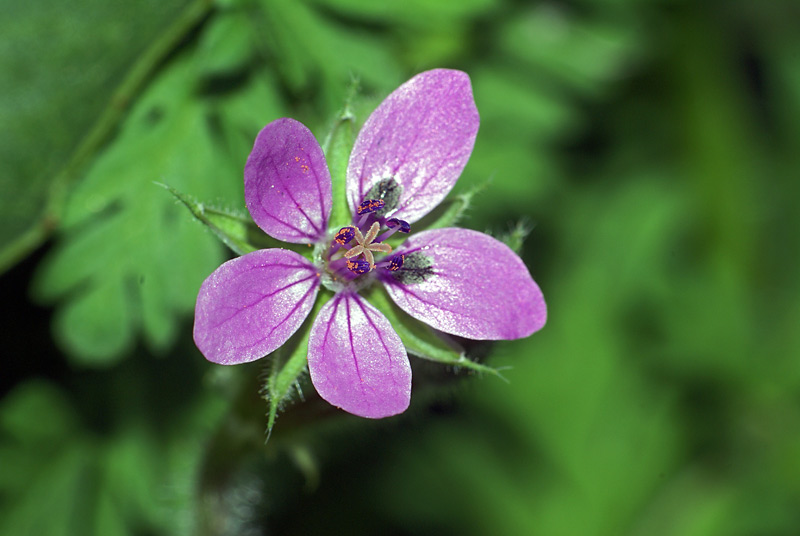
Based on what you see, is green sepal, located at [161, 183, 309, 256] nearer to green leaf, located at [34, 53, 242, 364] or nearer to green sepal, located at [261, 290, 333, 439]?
green sepal, located at [261, 290, 333, 439]

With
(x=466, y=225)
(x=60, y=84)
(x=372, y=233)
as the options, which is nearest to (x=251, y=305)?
(x=372, y=233)

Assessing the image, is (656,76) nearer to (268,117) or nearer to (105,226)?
(268,117)

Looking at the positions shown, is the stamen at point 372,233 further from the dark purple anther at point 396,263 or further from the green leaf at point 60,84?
the green leaf at point 60,84

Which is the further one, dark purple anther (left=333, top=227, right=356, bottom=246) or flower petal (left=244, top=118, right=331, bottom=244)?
dark purple anther (left=333, top=227, right=356, bottom=246)

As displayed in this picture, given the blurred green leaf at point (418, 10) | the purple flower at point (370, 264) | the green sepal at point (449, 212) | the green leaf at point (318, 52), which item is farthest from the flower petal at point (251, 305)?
the blurred green leaf at point (418, 10)

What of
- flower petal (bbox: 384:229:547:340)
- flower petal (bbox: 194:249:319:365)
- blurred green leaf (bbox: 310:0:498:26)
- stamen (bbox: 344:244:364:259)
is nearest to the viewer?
flower petal (bbox: 194:249:319:365)

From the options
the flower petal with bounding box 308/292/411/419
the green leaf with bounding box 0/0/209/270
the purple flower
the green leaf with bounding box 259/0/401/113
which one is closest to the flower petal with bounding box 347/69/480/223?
the purple flower
